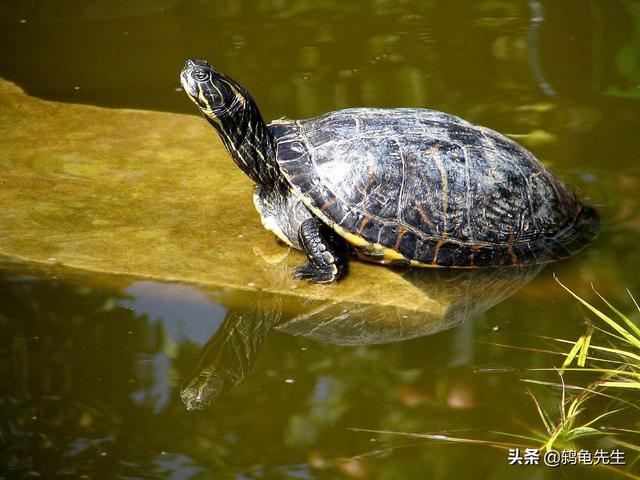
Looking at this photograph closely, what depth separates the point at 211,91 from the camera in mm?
5188

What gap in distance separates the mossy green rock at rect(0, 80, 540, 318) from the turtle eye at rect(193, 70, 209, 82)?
3.10ft

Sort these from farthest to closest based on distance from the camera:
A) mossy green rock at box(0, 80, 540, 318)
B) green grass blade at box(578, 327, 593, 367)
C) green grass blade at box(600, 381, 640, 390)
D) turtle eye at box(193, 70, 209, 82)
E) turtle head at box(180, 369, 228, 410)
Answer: turtle eye at box(193, 70, 209, 82), mossy green rock at box(0, 80, 540, 318), turtle head at box(180, 369, 228, 410), green grass blade at box(578, 327, 593, 367), green grass blade at box(600, 381, 640, 390)

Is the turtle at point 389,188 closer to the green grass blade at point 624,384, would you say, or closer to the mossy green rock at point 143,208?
the mossy green rock at point 143,208

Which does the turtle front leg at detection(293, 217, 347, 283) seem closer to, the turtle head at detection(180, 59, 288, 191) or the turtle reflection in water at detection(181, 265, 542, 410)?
the turtle reflection in water at detection(181, 265, 542, 410)

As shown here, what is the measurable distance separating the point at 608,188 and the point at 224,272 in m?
2.86

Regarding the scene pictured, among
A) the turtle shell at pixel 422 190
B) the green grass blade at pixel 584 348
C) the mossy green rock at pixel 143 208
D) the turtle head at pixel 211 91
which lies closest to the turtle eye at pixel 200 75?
the turtle head at pixel 211 91

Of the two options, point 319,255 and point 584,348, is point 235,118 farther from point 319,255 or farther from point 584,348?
point 584,348

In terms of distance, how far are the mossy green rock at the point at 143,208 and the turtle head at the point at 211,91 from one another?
2.51 ft

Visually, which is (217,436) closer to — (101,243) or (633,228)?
(101,243)

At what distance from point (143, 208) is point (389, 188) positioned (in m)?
1.68

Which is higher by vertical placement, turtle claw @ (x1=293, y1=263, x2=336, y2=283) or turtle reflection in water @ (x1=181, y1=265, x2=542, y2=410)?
turtle claw @ (x1=293, y1=263, x2=336, y2=283)

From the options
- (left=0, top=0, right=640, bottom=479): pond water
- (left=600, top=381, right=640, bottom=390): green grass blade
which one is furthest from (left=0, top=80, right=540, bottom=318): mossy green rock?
(left=600, top=381, right=640, bottom=390): green grass blade

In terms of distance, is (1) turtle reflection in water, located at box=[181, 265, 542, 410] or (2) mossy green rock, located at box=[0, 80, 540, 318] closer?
(1) turtle reflection in water, located at box=[181, 265, 542, 410]

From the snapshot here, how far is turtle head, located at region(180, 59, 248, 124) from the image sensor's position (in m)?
5.16
